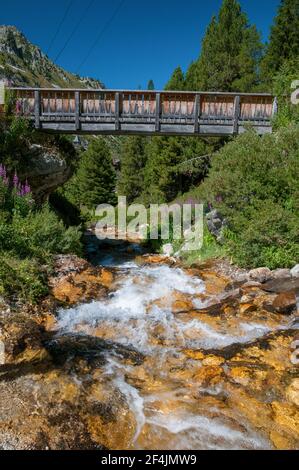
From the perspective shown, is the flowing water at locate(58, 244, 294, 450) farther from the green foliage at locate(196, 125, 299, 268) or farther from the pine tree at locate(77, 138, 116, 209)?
the pine tree at locate(77, 138, 116, 209)

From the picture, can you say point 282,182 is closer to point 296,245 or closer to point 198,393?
point 296,245

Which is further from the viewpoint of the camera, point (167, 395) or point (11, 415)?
point (167, 395)

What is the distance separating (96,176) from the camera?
37938 millimetres

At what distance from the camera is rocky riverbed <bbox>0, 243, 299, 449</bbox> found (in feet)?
15.5

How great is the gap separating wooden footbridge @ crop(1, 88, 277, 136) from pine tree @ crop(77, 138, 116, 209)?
2138cm

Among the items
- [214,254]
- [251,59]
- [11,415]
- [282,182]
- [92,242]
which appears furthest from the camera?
[251,59]

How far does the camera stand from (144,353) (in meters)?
6.79

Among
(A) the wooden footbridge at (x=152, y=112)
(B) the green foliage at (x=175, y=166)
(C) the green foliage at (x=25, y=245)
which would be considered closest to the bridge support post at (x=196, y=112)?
(A) the wooden footbridge at (x=152, y=112)

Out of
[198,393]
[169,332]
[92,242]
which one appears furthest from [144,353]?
[92,242]

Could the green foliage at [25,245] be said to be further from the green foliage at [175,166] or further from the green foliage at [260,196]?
the green foliage at [175,166]

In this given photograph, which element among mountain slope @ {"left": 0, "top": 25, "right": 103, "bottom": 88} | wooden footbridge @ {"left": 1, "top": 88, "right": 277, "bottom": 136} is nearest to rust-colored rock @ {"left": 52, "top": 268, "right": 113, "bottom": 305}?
wooden footbridge @ {"left": 1, "top": 88, "right": 277, "bottom": 136}

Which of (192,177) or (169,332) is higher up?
(192,177)

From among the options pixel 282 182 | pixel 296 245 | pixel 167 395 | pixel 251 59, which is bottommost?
pixel 167 395

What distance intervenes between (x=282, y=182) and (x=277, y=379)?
24.0ft
